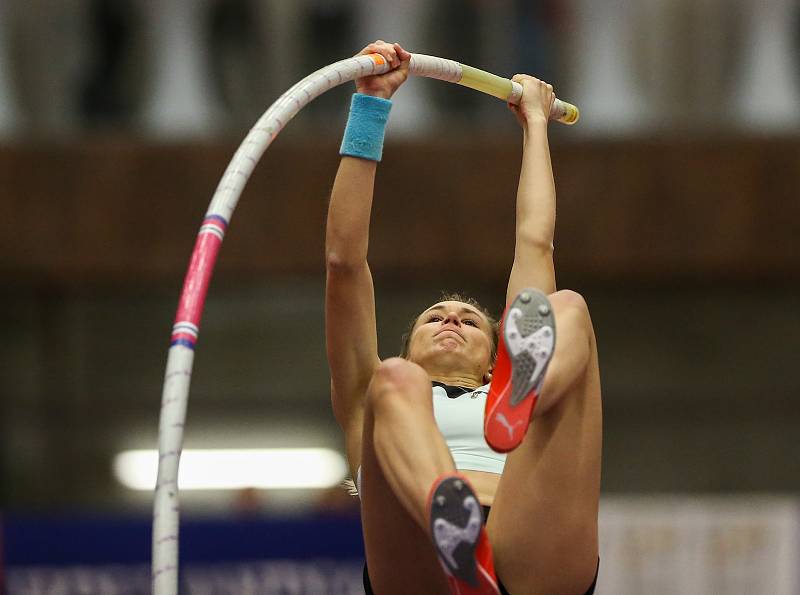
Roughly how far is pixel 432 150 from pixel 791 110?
181cm

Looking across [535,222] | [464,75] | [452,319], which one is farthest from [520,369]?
[464,75]

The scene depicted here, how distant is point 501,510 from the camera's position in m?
2.64

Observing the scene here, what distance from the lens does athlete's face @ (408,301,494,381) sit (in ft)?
10.3

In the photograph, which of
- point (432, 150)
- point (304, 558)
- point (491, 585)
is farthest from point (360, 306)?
point (432, 150)

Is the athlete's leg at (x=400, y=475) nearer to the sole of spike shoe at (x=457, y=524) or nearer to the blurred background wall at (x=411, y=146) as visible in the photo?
the sole of spike shoe at (x=457, y=524)

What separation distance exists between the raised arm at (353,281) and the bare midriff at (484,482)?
0.92 ft

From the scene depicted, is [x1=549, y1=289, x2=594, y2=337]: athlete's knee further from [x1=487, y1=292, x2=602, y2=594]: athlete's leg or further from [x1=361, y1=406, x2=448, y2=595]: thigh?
[x1=361, y1=406, x2=448, y2=595]: thigh

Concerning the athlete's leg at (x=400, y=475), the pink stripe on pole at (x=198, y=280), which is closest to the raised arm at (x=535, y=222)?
the athlete's leg at (x=400, y=475)

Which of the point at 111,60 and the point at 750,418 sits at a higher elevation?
the point at 111,60

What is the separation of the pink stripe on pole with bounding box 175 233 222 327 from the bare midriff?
2.26ft

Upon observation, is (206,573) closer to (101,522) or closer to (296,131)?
(101,522)

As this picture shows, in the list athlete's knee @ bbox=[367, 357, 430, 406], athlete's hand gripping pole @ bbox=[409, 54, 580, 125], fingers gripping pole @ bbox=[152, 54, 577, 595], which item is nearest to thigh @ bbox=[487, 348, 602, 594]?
athlete's knee @ bbox=[367, 357, 430, 406]

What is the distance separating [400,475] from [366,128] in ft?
2.92

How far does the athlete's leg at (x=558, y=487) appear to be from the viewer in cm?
260
